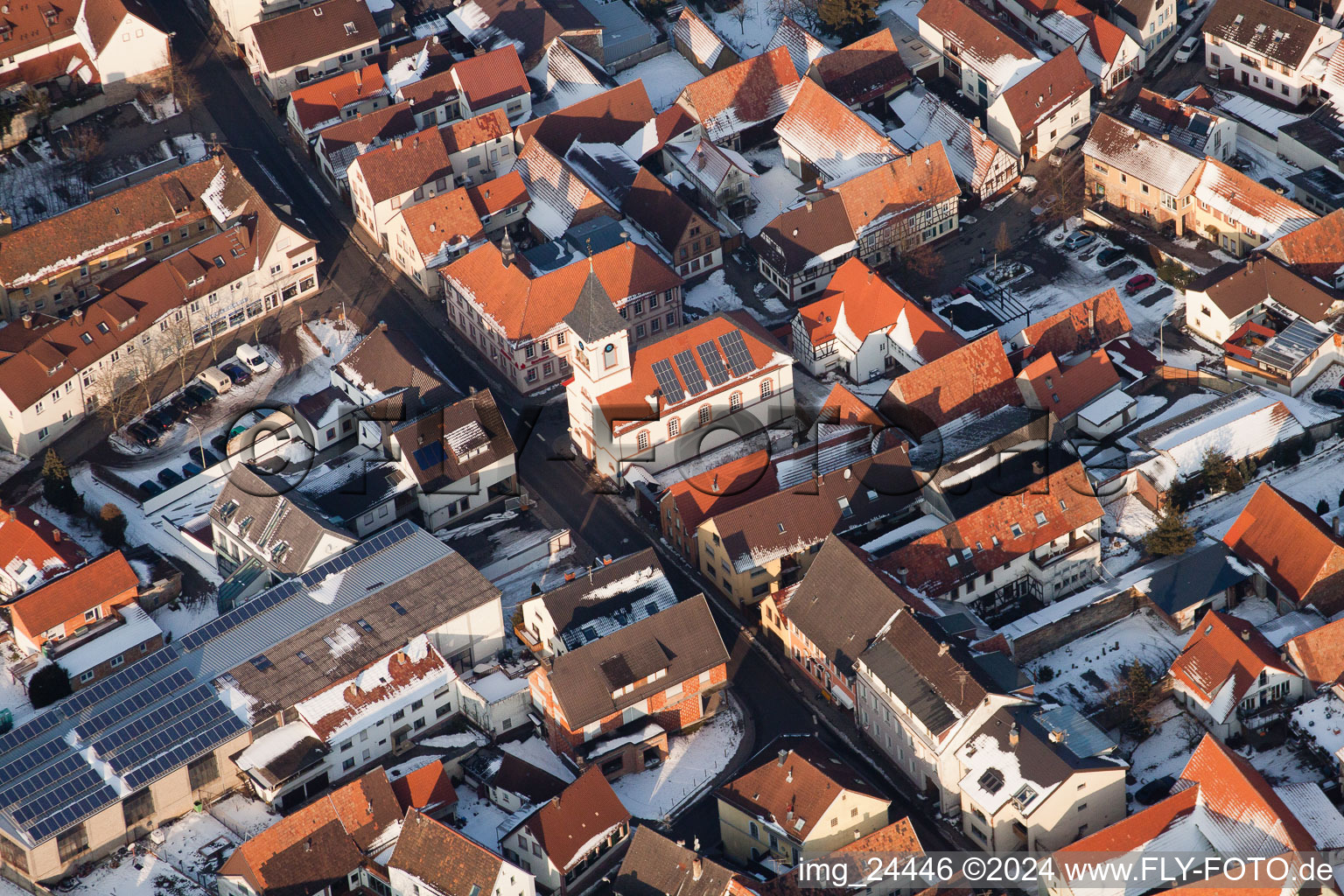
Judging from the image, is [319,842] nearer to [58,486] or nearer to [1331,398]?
[58,486]

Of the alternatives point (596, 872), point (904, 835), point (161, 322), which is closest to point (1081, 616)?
point (904, 835)

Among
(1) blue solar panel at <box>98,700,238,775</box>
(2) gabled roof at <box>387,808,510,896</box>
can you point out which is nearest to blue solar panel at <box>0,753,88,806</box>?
(1) blue solar panel at <box>98,700,238,775</box>

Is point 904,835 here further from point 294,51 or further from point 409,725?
point 294,51

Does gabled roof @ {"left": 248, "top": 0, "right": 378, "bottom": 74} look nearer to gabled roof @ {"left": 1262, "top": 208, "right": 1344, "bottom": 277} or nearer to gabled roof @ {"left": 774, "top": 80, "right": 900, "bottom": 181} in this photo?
gabled roof @ {"left": 774, "top": 80, "right": 900, "bottom": 181}

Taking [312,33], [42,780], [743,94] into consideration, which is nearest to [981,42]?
[743,94]

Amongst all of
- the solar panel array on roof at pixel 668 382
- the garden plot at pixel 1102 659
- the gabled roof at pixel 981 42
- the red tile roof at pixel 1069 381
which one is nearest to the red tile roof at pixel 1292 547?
the garden plot at pixel 1102 659

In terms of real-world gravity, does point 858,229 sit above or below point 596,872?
above
